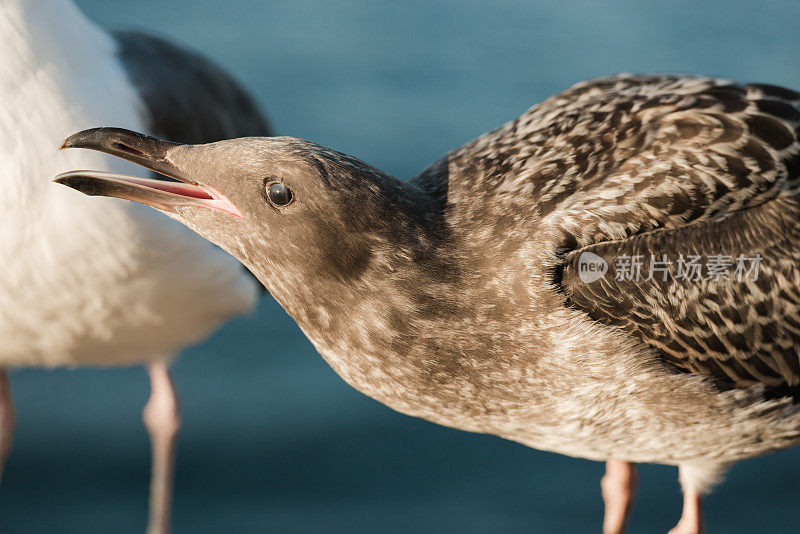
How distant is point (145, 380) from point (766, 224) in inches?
164

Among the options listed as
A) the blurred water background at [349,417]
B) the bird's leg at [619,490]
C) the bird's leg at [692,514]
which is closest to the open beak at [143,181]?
the bird's leg at [692,514]

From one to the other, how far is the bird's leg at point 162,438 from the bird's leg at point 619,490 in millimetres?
2066

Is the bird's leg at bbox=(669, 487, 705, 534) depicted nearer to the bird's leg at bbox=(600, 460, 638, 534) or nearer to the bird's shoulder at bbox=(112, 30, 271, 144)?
the bird's leg at bbox=(600, 460, 638, 534)

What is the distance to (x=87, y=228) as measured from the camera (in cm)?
356

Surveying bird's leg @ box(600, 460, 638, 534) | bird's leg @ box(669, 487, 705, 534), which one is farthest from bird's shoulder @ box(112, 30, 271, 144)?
bird's leg @ box(669, 487, 705, 534)

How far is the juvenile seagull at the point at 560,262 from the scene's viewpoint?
2799 millimetres

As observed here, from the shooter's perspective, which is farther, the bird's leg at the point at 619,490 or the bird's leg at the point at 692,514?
the bird's leg at the point at 619,490

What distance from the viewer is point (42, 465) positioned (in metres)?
5.47

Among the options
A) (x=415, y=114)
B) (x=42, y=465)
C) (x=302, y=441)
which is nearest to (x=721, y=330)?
(x=302, y=441)

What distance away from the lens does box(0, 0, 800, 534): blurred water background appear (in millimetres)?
5207

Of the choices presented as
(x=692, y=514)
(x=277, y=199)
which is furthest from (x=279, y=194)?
(x=692, y=514)

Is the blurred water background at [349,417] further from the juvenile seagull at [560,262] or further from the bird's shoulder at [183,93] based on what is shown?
the juvenile seagull at [560,262]

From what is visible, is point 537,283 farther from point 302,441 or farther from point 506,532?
point 302,441

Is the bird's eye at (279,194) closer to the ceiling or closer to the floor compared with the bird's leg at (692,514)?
closer to the ceiling
